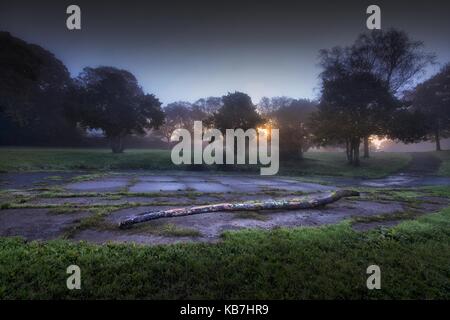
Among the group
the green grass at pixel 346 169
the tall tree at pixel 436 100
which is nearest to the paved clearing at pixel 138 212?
the green grass at pixel 346 169

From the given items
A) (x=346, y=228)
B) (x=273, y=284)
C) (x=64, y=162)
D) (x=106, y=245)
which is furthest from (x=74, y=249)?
(x=64, y=162)

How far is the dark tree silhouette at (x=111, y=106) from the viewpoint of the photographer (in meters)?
31.6

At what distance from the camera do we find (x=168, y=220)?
6.68 metres

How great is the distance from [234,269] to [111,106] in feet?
106

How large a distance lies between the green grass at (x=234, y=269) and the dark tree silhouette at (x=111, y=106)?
96.6 ft

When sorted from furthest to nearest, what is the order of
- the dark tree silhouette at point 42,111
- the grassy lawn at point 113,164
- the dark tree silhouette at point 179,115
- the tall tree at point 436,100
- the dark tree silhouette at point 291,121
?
the dark tree silhouette at point 179,115 < the tall tree at point 436,100 < the dark tree silhouette at point 42,111 < the dark tree silhouette at point 291,121 < the grassy lawn at point 113,164

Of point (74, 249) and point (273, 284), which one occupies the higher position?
point (74, 249)

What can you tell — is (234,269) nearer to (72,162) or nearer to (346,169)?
(72,162)

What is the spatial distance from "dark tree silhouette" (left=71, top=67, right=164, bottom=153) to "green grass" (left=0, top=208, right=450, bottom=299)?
96.6 ft

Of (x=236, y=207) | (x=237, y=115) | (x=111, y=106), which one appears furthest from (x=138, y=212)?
(x=111, y=106)

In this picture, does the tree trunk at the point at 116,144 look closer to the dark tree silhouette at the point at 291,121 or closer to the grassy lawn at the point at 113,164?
the grassy lawn at the point at 113,164

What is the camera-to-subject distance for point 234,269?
4293 millimetres
